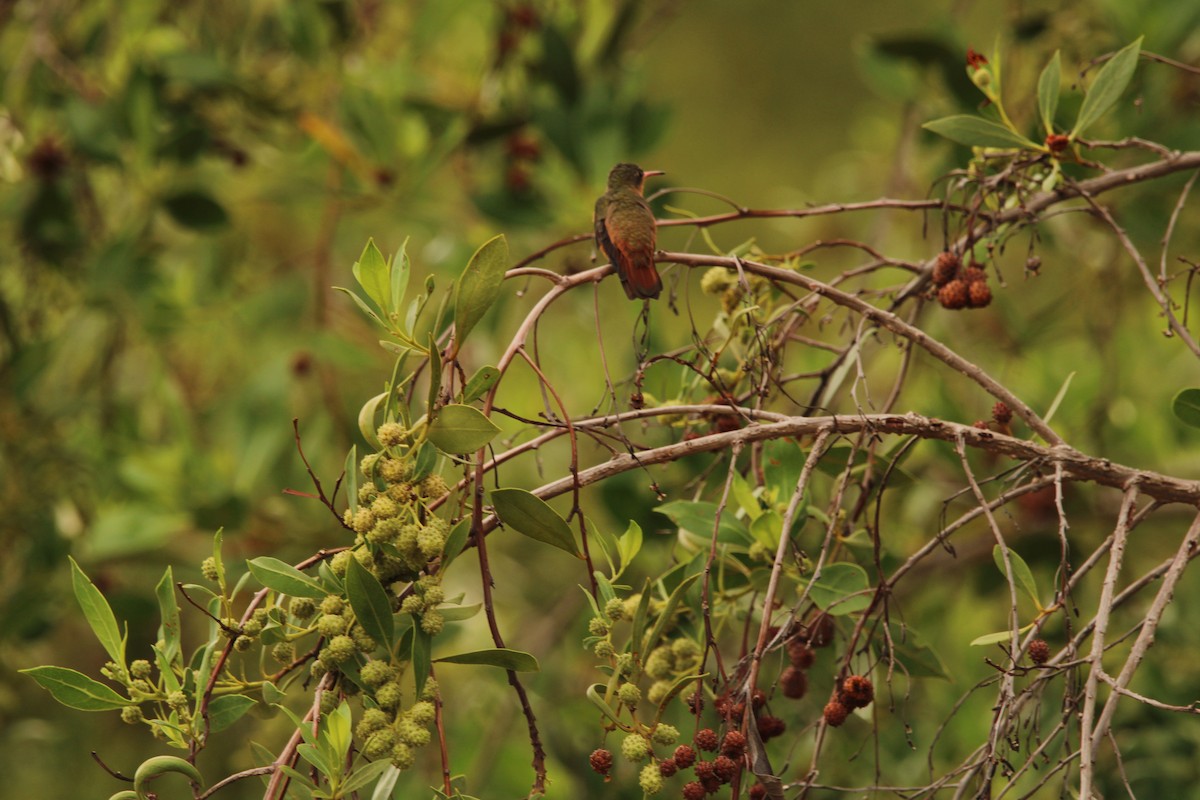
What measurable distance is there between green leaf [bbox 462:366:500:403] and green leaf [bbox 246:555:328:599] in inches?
6.1

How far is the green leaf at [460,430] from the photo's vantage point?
82 centimetres

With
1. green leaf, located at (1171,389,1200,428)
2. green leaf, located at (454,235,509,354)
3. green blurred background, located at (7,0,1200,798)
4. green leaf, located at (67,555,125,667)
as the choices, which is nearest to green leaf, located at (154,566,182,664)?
green leaf, located at (67,555,125,667)

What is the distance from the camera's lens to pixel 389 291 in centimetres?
90

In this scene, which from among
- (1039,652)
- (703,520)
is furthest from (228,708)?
(1039,652)

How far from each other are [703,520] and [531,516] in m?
0.24

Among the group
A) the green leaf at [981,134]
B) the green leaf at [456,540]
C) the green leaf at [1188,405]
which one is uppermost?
the green leaf at [981,134]

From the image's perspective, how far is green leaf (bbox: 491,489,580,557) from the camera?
86 centimetres

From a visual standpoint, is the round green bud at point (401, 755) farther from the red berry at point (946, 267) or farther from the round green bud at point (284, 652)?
the red berry at point (946, 267)

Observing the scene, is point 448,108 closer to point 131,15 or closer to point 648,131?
point 648,131

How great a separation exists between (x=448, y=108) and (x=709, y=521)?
1.38m

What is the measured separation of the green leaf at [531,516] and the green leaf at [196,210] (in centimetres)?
143

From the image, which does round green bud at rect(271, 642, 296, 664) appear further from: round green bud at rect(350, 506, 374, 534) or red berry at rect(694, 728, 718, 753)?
red berry at rect(694, 728, 718, 753)

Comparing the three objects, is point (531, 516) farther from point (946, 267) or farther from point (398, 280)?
point (946, 267)

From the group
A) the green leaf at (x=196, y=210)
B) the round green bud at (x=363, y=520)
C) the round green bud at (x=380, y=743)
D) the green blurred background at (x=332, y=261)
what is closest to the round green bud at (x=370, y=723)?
the round green bud at (x=380, y=743)
